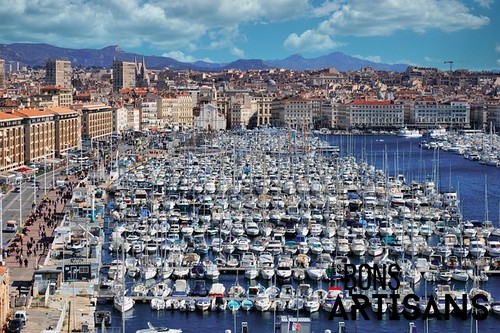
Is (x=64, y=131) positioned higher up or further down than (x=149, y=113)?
further down

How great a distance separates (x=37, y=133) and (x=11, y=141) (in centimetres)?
298

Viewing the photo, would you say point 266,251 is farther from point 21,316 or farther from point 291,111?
point 291,111

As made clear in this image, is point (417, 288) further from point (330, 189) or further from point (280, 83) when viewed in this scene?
point (280, 83)

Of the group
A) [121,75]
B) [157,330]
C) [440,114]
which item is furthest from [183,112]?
[157,330]

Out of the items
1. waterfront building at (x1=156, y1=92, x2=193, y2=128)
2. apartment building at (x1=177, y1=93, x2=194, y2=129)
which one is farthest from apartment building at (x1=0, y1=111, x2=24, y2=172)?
apartment building at (x1=177, y1=93, x2=194, y2=129)

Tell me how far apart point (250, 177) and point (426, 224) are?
9352 millimetres

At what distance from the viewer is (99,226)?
20469 millimetres

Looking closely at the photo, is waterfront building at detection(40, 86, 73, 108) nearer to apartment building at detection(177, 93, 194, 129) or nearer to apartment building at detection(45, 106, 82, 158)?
apartment building at detection(45, 106, 82, 158)

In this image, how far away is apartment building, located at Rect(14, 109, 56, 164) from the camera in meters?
32.1

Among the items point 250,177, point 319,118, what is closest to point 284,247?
point 250,177

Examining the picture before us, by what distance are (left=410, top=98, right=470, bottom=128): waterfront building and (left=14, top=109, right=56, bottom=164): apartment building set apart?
41917 millimetres

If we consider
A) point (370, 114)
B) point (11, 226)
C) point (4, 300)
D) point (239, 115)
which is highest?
point (370, 114)

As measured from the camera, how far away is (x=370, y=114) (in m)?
70.1

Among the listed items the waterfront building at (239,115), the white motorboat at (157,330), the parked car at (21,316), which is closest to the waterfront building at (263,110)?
the waterfront building at (239,115)
